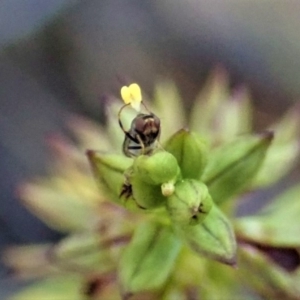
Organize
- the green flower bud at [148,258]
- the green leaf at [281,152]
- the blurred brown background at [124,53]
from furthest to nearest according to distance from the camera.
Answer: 1. the blurred brown background at [124,53]
2. the green leaf at [281,152]
3. the green flower bud at [148,258]

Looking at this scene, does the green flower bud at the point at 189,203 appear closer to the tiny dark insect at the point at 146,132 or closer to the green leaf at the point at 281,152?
the tiny dark insect at the point at 146,132

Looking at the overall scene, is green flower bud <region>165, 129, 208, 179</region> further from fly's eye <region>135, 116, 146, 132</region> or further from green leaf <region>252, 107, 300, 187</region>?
green leaf <region>252, 107, 300, 187</region>

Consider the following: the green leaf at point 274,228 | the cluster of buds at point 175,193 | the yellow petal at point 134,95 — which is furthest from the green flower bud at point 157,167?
the green leaf at point 274,228

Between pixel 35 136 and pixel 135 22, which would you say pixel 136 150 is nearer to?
pixel 35 136

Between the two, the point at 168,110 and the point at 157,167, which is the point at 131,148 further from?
the point at 168,110

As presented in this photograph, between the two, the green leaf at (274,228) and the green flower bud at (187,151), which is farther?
the green leaf at (274,228)

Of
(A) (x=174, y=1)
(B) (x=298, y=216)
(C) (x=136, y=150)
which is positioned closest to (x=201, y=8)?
(A) (x=174, y=1)
